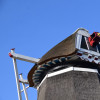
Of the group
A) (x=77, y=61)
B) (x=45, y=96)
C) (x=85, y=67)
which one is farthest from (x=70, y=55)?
(x=45, y=96)

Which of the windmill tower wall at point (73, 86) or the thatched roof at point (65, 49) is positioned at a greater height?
the thatched roof at point (65, 49)

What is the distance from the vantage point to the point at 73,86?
244 inches

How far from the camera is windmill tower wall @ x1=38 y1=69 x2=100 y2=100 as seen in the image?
6.05 meters

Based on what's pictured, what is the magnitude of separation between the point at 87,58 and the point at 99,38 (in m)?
1.33

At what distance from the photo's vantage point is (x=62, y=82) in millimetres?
6570

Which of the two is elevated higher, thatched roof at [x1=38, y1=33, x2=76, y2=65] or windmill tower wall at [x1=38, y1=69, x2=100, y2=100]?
thatched roof at [x1=38, y1=33, x2=76, y2=65]

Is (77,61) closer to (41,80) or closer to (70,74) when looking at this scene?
(70,74)

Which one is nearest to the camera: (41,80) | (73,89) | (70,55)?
(73,89)

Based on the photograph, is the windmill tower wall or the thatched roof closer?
the windmill tower wall

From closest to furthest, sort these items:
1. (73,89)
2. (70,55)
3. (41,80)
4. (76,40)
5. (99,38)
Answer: (73,89), (70,55), (76,40), (99,38), (41,80)

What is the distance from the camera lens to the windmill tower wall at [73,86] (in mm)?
6051

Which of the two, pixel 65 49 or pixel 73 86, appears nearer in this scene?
pixel 73 86

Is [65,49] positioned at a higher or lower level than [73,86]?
higher

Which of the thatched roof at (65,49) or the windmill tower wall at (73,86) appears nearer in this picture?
the windmill tower wall at (73,86)
